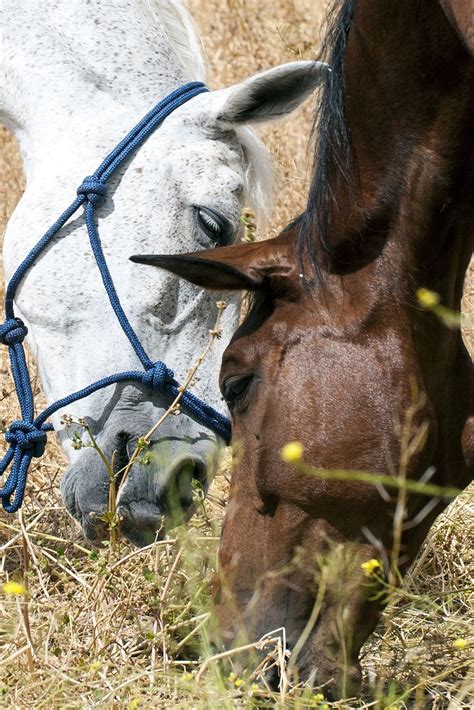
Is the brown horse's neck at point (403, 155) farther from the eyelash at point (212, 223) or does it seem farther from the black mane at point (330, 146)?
the eyelash at point (212, 223)

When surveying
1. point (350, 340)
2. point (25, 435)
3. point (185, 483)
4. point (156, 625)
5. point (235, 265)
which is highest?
point (235, 265)

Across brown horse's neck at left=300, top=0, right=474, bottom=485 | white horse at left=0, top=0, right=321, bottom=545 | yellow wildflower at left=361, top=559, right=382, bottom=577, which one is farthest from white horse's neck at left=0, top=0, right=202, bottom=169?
yellow wildflower at left=361, top=559, right=382, bottom=577

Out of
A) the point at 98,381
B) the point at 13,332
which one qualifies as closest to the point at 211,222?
the point at 98,381

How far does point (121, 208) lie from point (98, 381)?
550 mm

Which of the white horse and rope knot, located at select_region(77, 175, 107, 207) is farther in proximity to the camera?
rope knot, located at select_region(77, 175, 107, 207)

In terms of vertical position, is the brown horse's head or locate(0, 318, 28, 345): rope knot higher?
locate(0, 318, 28, 345): rope knot

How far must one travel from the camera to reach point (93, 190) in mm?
3113

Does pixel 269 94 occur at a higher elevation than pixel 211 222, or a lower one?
higher

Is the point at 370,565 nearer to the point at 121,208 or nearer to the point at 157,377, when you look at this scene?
the point at 157,377

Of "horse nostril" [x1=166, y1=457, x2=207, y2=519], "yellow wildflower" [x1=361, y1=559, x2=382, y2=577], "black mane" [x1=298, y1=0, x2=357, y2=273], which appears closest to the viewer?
"yellow wildflower" [x1=361, y1=559, x2=382, y2=577]

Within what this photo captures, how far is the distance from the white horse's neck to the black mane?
3.23 feet

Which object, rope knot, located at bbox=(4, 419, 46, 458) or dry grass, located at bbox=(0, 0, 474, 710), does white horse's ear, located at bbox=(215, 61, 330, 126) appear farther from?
rope knot, located at bbox=(4, 419, 46, 458)

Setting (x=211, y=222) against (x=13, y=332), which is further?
(x=13, y=332)

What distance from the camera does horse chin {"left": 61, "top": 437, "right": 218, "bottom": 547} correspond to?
2.87m
